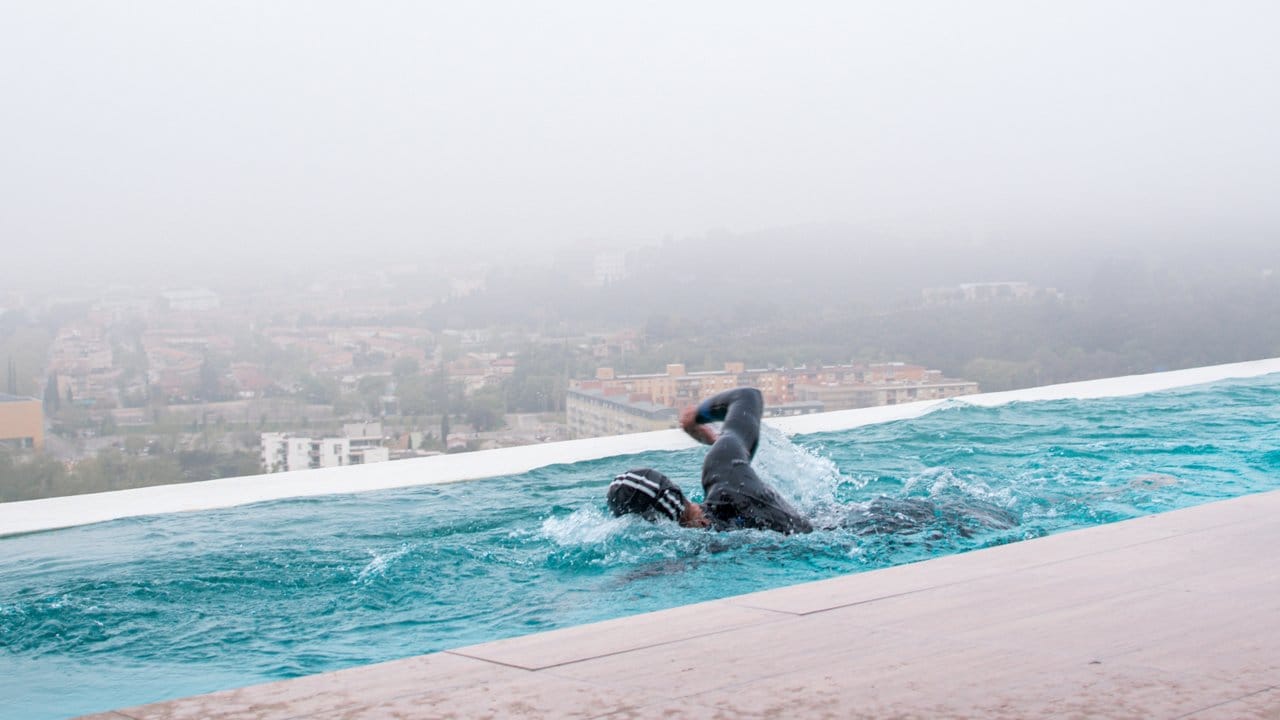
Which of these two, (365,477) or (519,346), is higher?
(519,346)

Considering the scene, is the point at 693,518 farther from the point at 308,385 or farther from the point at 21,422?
the point at 308,385

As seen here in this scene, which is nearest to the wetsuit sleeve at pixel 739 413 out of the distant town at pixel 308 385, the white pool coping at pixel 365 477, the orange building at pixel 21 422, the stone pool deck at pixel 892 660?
the stone pool deck at pixel 892 660

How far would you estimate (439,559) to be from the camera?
2.59 metres

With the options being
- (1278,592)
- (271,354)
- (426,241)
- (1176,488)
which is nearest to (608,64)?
(426,241)

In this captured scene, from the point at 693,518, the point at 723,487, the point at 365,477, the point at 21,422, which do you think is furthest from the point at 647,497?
the point at 21,422

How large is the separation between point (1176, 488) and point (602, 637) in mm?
2674

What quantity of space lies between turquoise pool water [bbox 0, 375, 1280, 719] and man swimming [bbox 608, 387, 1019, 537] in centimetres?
→ 5

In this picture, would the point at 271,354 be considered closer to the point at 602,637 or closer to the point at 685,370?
the point at 685,370

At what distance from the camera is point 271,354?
710cm

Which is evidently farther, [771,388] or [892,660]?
[771,388]

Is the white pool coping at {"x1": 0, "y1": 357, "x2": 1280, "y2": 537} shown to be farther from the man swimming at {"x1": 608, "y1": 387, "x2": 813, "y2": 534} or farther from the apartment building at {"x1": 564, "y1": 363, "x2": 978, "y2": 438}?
the apartment building at {"x1": 564, "y1": 363, "x2": 978, "y2": 438}

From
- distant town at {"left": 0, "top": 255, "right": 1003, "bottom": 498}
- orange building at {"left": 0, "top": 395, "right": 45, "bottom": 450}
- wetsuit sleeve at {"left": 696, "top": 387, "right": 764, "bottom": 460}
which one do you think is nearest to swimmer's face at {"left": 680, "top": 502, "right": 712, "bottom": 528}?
wetsuit sleeve at {"left": 696, "top": 387, "right": 764, "bottom": 460}

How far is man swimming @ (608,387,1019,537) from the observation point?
2525 millimetres

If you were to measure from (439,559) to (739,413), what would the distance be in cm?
84
